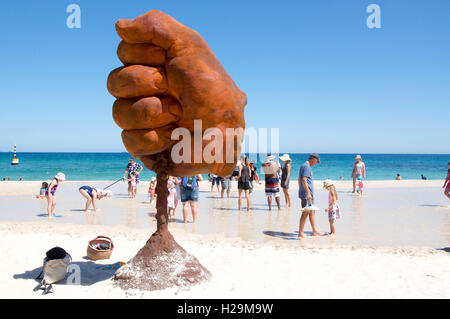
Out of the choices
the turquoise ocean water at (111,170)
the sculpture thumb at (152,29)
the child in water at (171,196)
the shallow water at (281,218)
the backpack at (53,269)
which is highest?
the sculpture thumb at (152,29)

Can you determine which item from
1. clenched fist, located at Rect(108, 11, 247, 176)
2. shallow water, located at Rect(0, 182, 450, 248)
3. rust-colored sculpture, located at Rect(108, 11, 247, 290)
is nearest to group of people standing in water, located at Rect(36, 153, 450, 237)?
shallow water, located at Rect(0, 182, 450, 248)

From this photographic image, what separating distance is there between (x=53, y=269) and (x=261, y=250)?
390 cm

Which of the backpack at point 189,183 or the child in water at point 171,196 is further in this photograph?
the child in water at point 171,196

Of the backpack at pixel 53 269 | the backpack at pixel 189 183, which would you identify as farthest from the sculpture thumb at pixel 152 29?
the backpack at pixel 189 183

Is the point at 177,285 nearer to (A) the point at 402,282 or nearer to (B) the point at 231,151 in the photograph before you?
(B) the point at 231,151

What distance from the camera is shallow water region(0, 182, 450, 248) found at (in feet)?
26.9

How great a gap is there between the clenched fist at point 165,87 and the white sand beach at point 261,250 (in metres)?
2.15

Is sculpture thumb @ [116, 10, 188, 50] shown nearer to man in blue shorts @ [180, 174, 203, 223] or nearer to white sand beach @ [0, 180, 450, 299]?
white sand beach @ [0, 180, 450, 299]

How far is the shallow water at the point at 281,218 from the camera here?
8188 mm

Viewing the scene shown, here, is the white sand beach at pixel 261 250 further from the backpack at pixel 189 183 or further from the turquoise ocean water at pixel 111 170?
the turquoise ocean water at pixel 111 170

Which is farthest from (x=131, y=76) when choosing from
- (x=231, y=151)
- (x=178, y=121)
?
(x=231, y=151)

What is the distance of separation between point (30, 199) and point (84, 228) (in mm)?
8247

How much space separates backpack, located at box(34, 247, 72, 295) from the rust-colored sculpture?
966mm

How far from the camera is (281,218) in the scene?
424 inches
